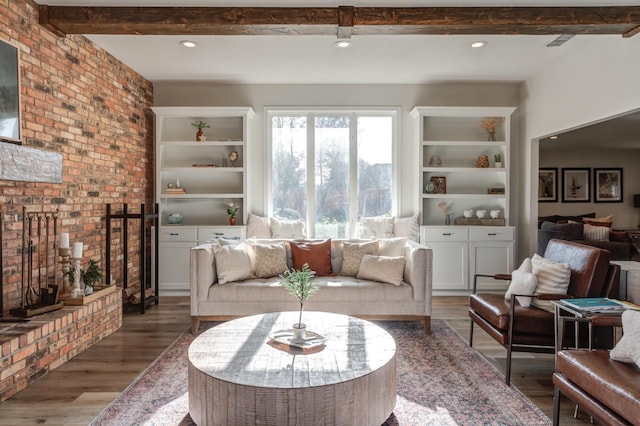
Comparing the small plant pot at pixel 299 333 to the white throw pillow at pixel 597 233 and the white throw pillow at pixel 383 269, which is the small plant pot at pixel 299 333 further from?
the white throw pillow at pixel 597 233

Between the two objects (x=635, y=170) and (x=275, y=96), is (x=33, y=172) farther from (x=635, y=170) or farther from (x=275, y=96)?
(x=635, y=170)

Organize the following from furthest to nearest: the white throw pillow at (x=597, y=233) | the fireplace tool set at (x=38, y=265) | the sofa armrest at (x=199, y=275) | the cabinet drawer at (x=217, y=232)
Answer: the white throw pillow at (x=597, y=233) → the cabinet drawer at (x=217, y=232) → the sofa armrest at (x=199, y=275) → the fireplace tool set at (x=38, y=265)

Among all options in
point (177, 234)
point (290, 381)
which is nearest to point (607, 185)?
point (177, 234)

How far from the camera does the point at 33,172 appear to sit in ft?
10.2

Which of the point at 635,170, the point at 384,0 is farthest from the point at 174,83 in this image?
the point at 635,170

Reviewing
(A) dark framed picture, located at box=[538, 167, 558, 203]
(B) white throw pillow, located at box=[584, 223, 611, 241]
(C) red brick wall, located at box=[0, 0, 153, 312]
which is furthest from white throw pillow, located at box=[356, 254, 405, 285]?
(A) dark framed picture, located at box=[538, 167, 558, 203]

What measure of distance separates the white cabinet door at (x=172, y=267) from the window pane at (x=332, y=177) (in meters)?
1.76

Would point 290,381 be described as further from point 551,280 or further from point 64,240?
point 64,240

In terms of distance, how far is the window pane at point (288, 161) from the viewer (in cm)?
550

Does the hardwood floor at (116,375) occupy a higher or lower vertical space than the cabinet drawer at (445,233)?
lower

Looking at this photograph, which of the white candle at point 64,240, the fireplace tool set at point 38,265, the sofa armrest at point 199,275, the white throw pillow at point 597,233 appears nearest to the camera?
the fireplace tool set at point 38,265

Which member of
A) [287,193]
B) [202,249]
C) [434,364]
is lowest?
[434,364]

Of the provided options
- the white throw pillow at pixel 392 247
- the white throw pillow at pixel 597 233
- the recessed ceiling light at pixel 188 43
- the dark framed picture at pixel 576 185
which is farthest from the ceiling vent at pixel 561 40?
the dark framed picture at pixel 576 185

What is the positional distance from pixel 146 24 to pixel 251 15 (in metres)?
0.86
